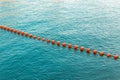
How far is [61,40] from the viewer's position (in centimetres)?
4731

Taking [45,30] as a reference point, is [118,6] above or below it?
above

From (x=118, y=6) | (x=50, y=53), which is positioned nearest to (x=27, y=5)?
(x=118, y=6)

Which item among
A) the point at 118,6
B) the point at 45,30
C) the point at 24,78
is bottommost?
the point at 24,78

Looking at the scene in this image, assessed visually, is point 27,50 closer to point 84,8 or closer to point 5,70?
point 5,70

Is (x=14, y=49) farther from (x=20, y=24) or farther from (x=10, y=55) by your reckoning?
(x=20, y=24)

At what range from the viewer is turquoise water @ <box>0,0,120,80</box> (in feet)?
117

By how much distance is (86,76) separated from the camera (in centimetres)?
3384

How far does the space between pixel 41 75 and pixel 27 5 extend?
48.8 metres

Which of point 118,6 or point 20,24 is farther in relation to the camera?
point 118,6

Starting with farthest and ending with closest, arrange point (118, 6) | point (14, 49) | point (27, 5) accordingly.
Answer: point (27, 5) → point (118, 6) → point (14, 49)

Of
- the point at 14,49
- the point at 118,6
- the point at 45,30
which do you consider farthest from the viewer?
the point at 118,6

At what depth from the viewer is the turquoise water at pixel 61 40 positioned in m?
35.7

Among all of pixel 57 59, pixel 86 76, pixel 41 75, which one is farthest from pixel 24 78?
pixel 86 76

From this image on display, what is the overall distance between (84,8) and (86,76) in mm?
39172
